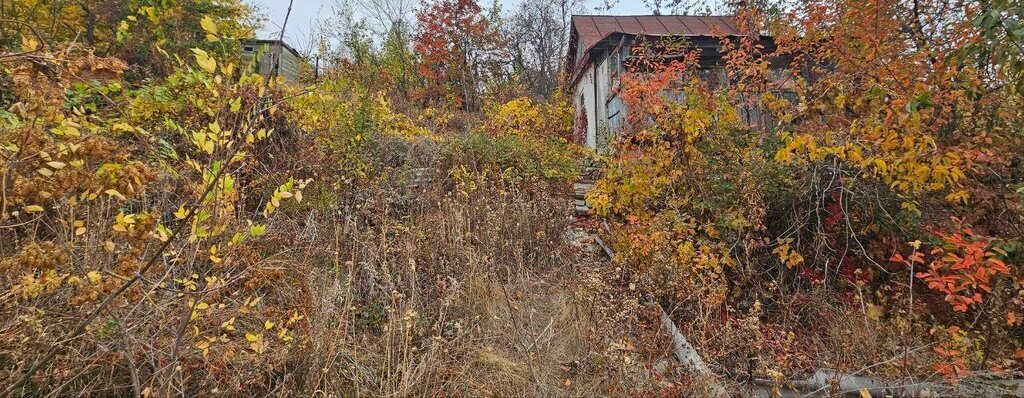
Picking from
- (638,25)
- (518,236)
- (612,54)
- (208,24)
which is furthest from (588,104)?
(208,24)

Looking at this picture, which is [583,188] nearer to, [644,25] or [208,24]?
[208,24]

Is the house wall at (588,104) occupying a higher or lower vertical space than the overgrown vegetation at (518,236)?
higher

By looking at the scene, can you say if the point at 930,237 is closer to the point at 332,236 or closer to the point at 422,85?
the point at 332,236

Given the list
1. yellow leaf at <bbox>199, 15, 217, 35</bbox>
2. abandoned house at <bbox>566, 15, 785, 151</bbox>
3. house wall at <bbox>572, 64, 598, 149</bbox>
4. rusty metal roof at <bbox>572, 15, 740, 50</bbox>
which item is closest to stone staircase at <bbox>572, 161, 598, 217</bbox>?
abandoned house at <bbox>566, 15, 785, 151</bbox>

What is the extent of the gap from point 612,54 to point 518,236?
6.52 m

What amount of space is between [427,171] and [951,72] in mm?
4745

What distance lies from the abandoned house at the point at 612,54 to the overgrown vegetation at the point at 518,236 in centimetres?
310

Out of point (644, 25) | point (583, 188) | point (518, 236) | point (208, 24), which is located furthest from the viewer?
point (644, 25)

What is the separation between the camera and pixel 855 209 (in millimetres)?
3777

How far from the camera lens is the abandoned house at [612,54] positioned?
29.1 ft

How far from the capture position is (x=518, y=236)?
4.27 meters

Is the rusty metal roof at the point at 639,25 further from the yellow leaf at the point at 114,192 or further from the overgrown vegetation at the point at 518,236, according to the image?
the yellow leaf at the point at 114,192

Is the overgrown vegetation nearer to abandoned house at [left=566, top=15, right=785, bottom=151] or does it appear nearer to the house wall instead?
abandoned house at [left=566, top=15, right=785, bottom=151]

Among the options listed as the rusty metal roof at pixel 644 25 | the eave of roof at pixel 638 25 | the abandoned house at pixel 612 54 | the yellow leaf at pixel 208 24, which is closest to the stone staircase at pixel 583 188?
the abandoned house at pixel 612 54
